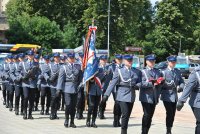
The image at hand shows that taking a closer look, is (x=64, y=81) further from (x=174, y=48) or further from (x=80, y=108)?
(x=174, y=48)

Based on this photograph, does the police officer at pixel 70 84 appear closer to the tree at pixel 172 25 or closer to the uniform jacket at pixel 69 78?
the uniform jacket at pixel 69 78

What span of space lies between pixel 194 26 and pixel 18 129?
61976 millimetres

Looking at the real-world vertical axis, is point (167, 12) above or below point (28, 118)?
above

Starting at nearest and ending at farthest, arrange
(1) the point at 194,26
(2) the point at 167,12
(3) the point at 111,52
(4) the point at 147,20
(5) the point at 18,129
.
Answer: (5) the point at 18,129 < (3) the point at 111,52 < (2) the point at 167,12 < (1) the point at 194,26 < (4) the point at 147,20

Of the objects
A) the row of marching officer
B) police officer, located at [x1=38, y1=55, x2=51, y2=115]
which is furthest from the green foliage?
the row of marching officer

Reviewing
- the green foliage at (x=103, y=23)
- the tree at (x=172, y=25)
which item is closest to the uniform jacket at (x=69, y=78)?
the green foliage at (x=103, y=23)

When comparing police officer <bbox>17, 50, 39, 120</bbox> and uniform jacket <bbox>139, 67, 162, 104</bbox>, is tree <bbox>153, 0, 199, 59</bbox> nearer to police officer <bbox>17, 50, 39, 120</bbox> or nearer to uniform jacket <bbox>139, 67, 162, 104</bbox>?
police officer <bbox>17, 50, 39, 120</bbox>

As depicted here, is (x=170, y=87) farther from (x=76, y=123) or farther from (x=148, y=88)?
(x=76, y=123)

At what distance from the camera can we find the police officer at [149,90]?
10898 mm

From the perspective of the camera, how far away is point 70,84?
512 inches

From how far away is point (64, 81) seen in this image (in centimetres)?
1316

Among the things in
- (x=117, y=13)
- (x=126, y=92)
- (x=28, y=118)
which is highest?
(x=117, y=13)

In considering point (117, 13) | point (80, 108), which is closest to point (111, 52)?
point (117, 13)

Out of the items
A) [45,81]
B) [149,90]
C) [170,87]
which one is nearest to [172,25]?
[45,81]
